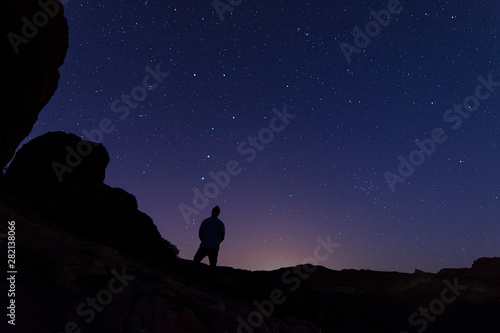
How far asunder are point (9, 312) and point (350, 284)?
953 inches

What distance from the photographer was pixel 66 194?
32.0ft

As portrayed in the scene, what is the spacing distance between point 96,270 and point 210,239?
9.29ft

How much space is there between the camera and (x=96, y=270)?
4613 millimetres

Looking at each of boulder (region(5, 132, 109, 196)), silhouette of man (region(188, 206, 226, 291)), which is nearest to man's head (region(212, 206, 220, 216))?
silhouette of man (region(188, 206, 226, 291))

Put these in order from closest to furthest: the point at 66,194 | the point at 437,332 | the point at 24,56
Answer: the point at 24,56 < the point at 437,332 < the point at 66,194

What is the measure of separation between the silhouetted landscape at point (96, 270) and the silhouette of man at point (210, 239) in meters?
0.62

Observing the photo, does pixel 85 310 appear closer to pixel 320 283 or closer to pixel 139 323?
pixel 139 323

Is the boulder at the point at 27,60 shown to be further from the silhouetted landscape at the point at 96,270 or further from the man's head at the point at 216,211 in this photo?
the man's head at the point at 216,211

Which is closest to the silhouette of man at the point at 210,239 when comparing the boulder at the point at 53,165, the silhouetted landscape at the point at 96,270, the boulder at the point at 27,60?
the silhouetted landscape at the point at 96,270

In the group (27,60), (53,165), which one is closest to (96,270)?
(27,60)

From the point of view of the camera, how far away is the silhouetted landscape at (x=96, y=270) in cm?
381

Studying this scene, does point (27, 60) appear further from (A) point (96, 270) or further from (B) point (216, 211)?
(A) point (96, 270)

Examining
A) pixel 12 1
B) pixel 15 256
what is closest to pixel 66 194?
pixel 12 1

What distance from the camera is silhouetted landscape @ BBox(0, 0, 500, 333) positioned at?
3812 mm
